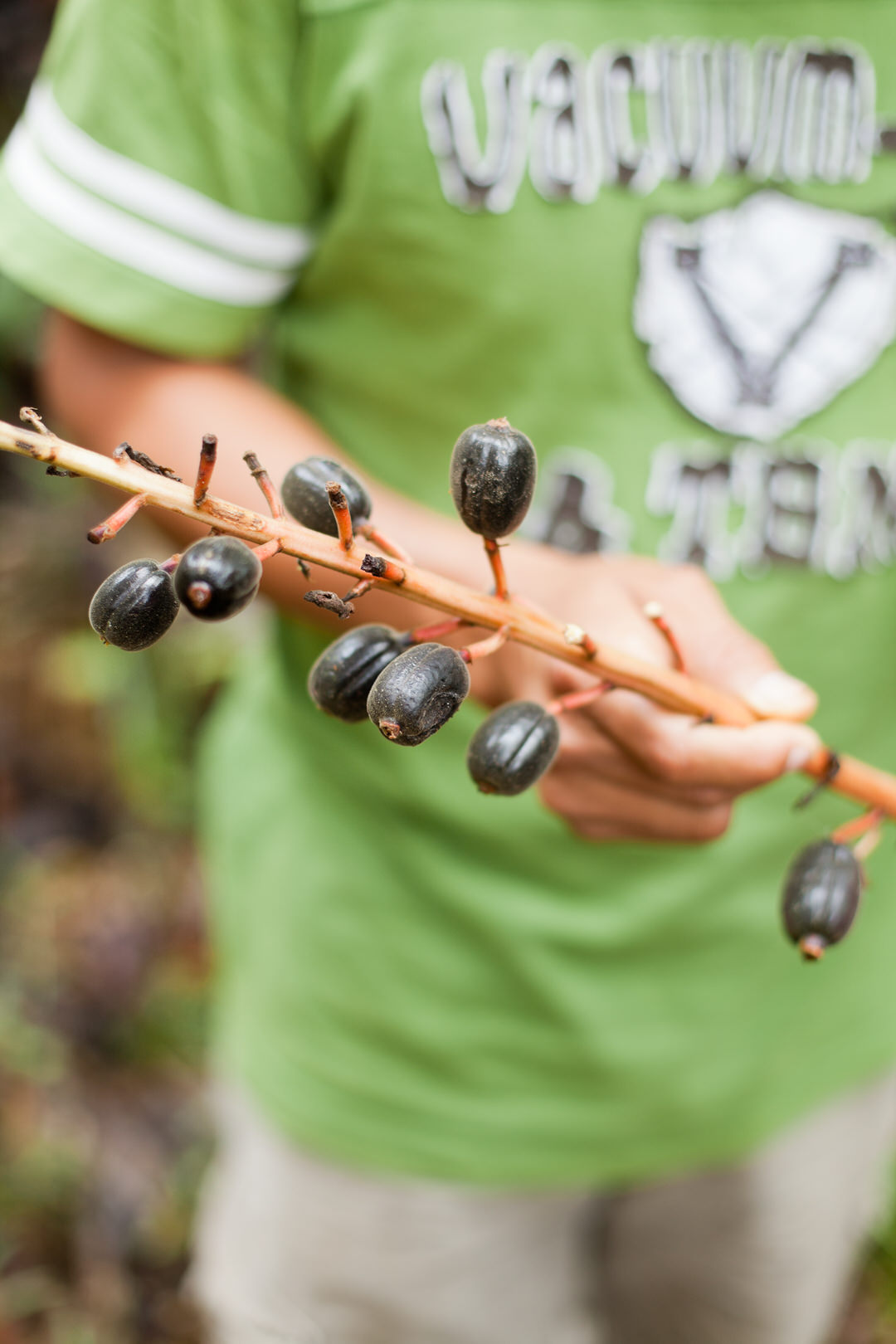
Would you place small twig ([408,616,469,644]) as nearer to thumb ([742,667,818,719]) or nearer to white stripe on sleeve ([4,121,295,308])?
thumb ([742,667,818,719])

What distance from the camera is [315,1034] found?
5.27 ft

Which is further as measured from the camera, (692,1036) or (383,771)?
(692,1036)

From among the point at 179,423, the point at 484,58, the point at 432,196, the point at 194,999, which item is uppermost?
the point at 484,58

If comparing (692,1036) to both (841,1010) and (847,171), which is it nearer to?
(841,1010)

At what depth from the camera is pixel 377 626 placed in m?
0.75

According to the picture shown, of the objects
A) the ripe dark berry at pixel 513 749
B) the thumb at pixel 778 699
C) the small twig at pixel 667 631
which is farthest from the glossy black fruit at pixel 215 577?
the thumb at pixel 778 699

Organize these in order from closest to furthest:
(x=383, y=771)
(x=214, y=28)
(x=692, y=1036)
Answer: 1. (x=214, y=28)
2. (x=383, y=771)
3. (x=692, y=1036)

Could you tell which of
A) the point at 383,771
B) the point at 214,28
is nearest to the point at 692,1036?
the point at 383,771

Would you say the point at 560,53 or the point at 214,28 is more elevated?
the point at 560,53

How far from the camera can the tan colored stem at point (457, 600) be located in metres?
0.61

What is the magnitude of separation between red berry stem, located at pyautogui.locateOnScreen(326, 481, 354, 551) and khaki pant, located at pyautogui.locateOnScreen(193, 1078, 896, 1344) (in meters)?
1.25

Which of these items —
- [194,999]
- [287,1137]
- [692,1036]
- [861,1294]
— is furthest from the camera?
[194,999]

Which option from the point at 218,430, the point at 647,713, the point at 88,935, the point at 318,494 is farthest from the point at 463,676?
the point at 88,935

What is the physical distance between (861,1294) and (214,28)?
115 inches
